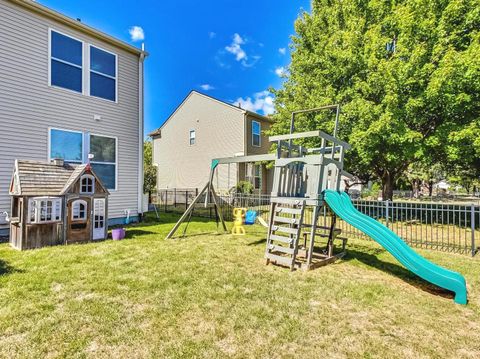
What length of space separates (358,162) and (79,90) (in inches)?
464

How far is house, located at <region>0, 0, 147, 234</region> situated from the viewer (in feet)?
24.5

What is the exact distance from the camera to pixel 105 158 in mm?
9398

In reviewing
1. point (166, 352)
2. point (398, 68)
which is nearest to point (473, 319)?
point (166, 352)

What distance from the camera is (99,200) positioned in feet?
25.7

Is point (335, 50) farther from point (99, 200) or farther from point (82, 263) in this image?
point (82, 263)

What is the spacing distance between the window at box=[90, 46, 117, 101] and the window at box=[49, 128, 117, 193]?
153 centimetres

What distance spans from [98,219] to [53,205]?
124 centimetres

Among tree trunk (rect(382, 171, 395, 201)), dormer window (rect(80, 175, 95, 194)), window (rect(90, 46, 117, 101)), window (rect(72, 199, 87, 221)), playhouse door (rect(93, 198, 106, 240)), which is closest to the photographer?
window (rect(72, 199, 87, 221))

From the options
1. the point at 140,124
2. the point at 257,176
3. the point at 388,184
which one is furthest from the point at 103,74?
the point at 388,184

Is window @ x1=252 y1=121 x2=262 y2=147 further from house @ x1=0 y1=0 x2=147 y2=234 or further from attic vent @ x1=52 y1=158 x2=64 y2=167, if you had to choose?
attic vent @ x1=52 y1=158 x2=64 y2=167

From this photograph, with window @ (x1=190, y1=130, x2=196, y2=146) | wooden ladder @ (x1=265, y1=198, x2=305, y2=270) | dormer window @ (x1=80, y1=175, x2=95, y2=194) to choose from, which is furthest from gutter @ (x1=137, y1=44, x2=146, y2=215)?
window @ (x1=190, y1=130, x2=196, y2=146)

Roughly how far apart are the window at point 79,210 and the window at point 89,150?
226 cm

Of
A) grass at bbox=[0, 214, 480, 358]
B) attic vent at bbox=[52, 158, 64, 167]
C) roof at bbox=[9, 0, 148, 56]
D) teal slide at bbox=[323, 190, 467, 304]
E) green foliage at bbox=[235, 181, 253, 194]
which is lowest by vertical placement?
grass at bbox=[0, 214, 480, 358]

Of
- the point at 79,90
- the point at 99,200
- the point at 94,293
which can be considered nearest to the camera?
the point at 94,293
